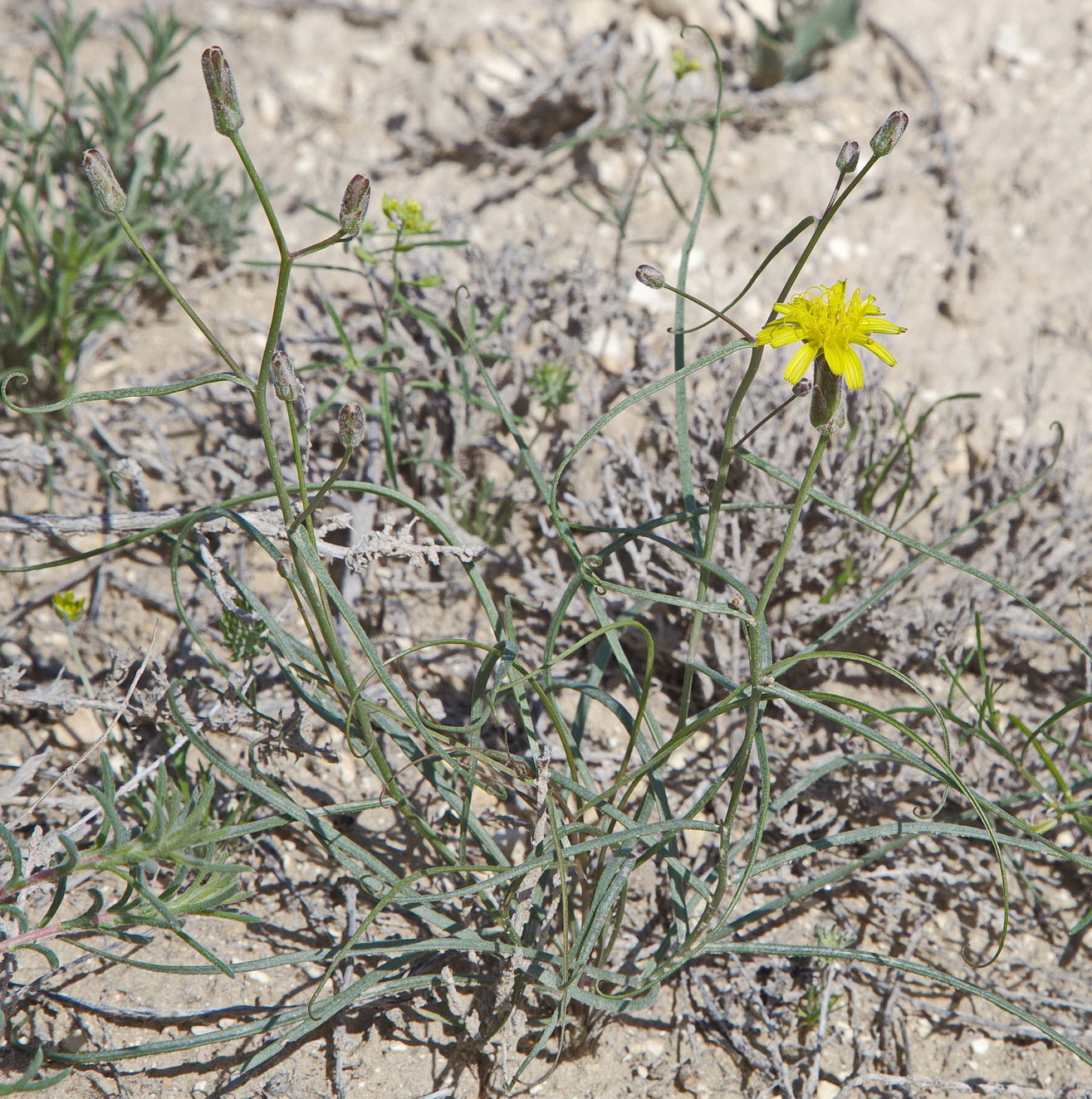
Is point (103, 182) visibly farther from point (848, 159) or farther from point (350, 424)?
point (848, 159)

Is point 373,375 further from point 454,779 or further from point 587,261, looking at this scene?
point 454,779

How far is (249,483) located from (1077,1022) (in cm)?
208

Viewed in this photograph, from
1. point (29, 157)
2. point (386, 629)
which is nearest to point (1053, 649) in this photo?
point (386, 629)

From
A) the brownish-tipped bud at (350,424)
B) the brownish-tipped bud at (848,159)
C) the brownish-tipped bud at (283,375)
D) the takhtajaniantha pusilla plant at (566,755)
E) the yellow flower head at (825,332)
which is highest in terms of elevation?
the brownish-tipped bud at (848,159)

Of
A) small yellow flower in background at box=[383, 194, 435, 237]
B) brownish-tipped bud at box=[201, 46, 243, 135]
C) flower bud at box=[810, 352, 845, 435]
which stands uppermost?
small yellow flower in background at box=[383, 194, 435, 237]

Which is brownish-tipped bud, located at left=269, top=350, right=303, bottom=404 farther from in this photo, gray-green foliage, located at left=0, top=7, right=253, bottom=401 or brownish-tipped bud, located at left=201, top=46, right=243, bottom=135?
gray-green foliage, located at left=0, top=7, right=253, bottom=401

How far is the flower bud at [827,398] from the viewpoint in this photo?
126 cm

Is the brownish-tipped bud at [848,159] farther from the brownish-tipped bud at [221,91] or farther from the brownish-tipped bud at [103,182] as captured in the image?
the brownish-tipped bud at [103,182]

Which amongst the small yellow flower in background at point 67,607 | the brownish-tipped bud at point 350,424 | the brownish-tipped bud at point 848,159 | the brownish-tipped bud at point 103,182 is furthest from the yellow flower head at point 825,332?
the small yellow flower in background at point 67,607

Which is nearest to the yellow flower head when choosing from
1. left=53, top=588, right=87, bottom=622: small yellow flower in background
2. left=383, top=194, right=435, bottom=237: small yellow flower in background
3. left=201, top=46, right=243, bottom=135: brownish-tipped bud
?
left=201, top=46, right=243, bottom=135: brownish-tipped bud

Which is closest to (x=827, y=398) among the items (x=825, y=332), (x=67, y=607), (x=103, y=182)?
(x=825, y=332)

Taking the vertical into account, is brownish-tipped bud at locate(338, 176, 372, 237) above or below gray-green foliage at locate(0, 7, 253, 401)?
below

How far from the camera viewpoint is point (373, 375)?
8.28ft

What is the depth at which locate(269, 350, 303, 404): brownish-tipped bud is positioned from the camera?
1171 mm
